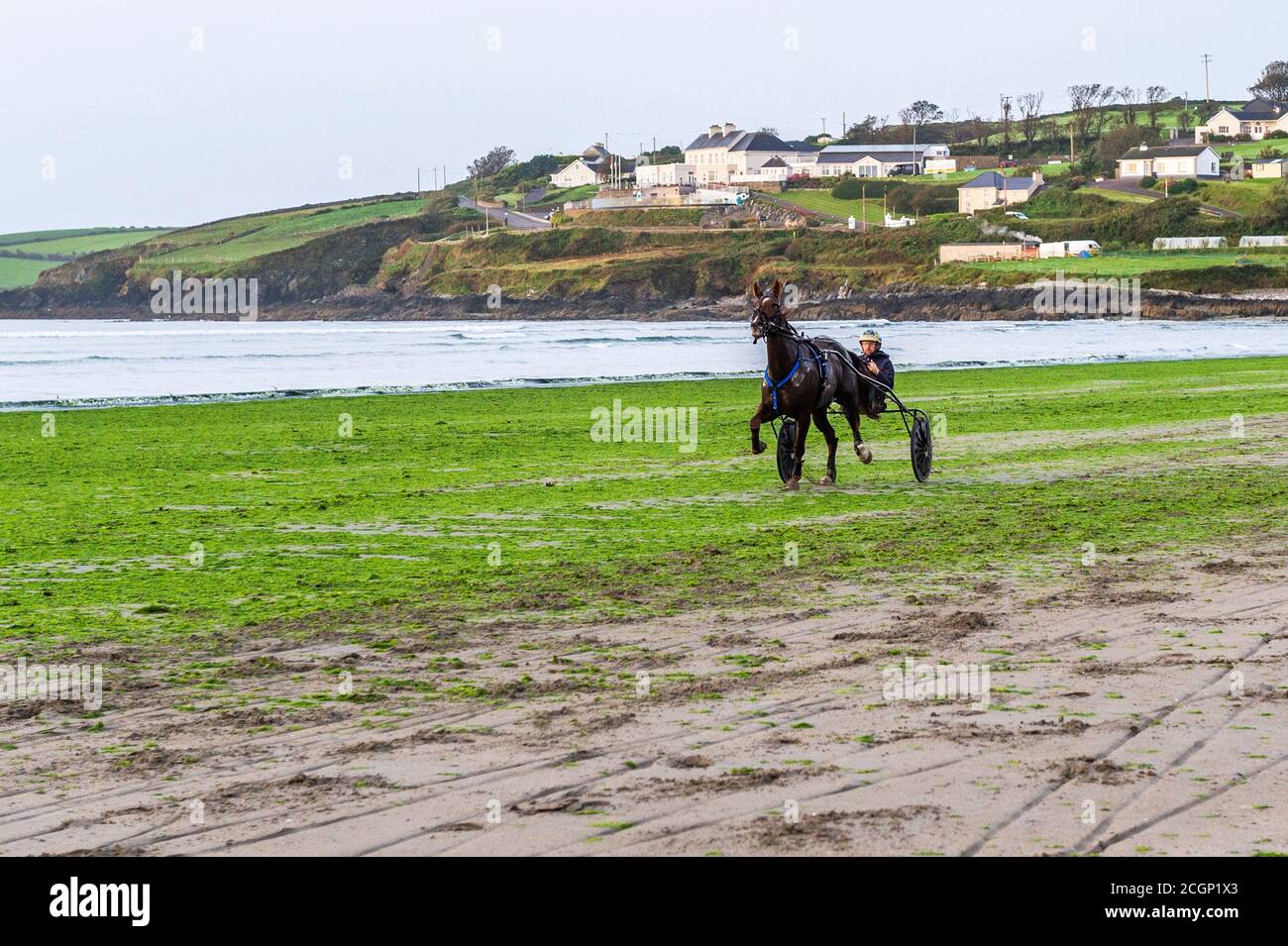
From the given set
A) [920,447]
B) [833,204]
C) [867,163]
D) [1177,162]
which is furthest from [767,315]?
[867,163]

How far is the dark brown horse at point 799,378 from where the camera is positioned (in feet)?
52.9

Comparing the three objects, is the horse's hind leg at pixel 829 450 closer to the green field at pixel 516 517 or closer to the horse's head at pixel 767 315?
the green field at pixel 516 517

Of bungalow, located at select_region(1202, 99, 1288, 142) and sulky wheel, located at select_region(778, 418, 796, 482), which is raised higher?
bungalow, located at select_region(1202, 99, 1288, 142)

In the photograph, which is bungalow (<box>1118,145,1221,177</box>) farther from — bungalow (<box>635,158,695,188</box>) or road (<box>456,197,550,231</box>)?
road (<box>456,197,550,231</box>)

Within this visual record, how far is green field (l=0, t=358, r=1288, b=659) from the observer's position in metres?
11.1

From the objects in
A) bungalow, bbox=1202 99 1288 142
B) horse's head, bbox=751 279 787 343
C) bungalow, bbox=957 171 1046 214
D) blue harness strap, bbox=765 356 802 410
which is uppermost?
bungalow, bbox=1202 99 1288 142

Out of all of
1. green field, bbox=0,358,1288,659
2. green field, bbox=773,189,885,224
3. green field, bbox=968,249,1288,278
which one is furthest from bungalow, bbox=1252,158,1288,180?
green field, bbox=0,358,1288,659

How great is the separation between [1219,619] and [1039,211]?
448 ft

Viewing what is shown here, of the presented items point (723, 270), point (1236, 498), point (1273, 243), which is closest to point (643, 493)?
point (1236, 498)

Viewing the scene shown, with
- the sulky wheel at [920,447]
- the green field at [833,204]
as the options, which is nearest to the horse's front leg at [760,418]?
the sulky wheel at [920,447]

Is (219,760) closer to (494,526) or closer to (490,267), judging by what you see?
(494,526)

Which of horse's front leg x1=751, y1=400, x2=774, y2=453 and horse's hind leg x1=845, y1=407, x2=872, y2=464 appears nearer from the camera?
horse's front leg x1=751, y1=400, x2=774, y2=453

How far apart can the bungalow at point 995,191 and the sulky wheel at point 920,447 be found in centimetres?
13135

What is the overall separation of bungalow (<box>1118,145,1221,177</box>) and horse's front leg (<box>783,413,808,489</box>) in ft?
456
